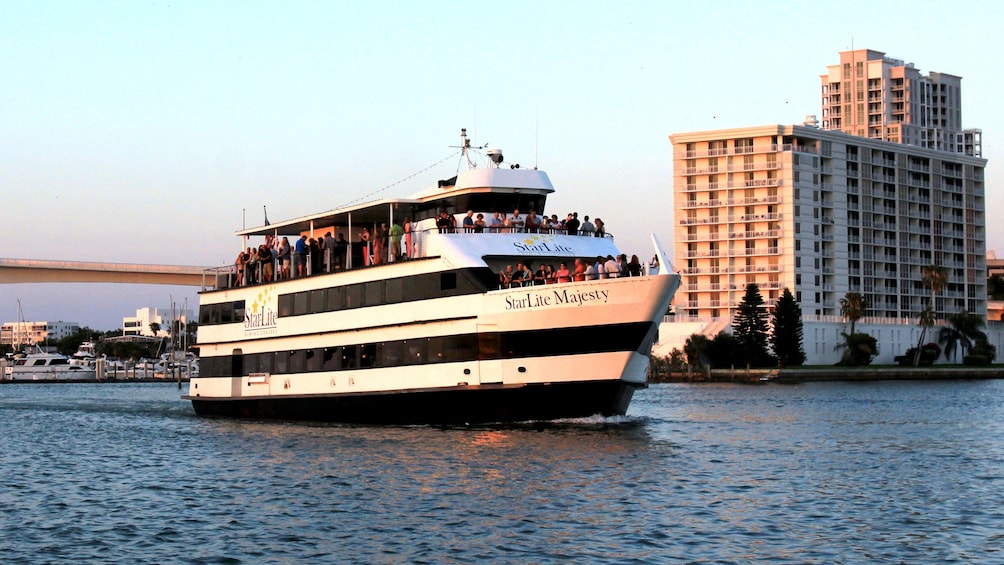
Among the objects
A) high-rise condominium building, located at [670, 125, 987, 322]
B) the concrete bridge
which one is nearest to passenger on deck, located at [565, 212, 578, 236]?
the concrete bridge

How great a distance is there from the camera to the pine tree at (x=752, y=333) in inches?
4331

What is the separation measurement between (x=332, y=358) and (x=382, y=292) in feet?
10.6

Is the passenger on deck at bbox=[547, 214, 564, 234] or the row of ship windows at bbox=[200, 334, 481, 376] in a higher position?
the passenger on deck at bbox=[547, 214, 564, 234]

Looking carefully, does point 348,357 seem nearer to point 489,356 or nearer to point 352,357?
point 352,357

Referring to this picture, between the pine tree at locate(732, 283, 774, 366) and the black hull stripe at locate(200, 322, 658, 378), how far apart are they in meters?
76.0

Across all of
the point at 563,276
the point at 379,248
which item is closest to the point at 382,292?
the point at 379,248

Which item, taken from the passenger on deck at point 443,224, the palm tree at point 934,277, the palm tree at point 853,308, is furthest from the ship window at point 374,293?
the palm tree at point 934,277

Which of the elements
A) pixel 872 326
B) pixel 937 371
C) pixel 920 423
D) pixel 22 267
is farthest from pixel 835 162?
pixel 920 423

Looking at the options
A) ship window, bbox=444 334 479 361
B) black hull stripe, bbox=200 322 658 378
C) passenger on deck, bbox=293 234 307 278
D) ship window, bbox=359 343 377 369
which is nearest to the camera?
black hull stripe, bbox=200 322 658 378

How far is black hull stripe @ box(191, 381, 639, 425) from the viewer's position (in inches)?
1282

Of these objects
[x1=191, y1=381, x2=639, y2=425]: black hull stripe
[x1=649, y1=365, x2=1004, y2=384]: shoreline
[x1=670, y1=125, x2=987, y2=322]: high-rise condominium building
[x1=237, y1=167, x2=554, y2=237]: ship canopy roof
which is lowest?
[x1=649, y1=365, x2=1004, y2=384]: shoreline

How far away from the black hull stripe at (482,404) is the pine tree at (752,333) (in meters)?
76.5

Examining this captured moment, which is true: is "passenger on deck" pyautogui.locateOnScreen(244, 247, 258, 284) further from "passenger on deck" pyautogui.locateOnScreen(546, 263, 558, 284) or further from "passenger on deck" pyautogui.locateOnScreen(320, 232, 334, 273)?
"passenger on deck" pyautogui.locateOnScreen(546, 263, 558, 284)

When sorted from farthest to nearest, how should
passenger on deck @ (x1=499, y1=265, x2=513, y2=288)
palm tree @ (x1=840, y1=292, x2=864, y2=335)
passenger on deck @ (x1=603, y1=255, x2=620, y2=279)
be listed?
palm tree @ (x1=840, y1=292, x2=864, y2=335), passenger on deck @ (x1=499, y1=265, x2=513, y2=288), passenger on deck @ (x1=603, y1=255, x2=620, y2=279)
